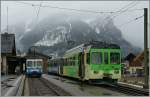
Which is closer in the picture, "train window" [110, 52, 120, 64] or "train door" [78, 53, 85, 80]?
"train window" [110, 52, 120, 64]

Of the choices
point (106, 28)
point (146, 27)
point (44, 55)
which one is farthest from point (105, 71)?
point (44, 55)

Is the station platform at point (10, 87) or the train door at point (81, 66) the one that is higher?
the train door at point (81, 66)

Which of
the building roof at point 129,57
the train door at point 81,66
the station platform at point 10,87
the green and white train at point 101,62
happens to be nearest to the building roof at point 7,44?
the building roof at point 129,57

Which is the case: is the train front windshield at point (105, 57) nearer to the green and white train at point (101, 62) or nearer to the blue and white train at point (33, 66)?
the green and white train at point (101, 62)

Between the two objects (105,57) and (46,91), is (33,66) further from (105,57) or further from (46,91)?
(46,91)

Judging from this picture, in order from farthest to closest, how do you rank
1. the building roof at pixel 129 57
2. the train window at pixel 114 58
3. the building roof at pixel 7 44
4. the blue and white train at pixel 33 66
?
the building roof at pixel 129 57 < the building roof at pixel 7 44 < the blue and white train at pixel 33 66 < the train window at pixel 114 58

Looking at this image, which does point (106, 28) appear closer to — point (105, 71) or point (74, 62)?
point (74, 62)

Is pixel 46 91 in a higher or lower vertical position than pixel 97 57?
lower

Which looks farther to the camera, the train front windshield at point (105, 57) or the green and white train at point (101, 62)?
the train front windshield at point (105, 57)

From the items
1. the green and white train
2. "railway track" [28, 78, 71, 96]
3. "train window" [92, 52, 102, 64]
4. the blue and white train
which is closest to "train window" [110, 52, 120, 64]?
the green and white train

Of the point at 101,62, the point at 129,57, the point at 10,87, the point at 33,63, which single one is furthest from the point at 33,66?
the point at 129,57

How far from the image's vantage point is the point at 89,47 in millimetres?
28375

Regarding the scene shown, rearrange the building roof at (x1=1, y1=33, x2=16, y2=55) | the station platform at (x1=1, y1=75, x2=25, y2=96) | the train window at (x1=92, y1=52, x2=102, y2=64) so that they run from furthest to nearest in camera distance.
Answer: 1. the building roof at (x1=1, y1=33, x2=16, y2=55)
2. the train window at (x1=92, y1=52, x2=102, y2=64)
3. the station platform at (x1=1, y1=75, x2=25, y2=96)

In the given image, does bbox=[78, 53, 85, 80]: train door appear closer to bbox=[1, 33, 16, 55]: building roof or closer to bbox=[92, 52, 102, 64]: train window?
bbox=[92, 52, 102, 64]: train window
